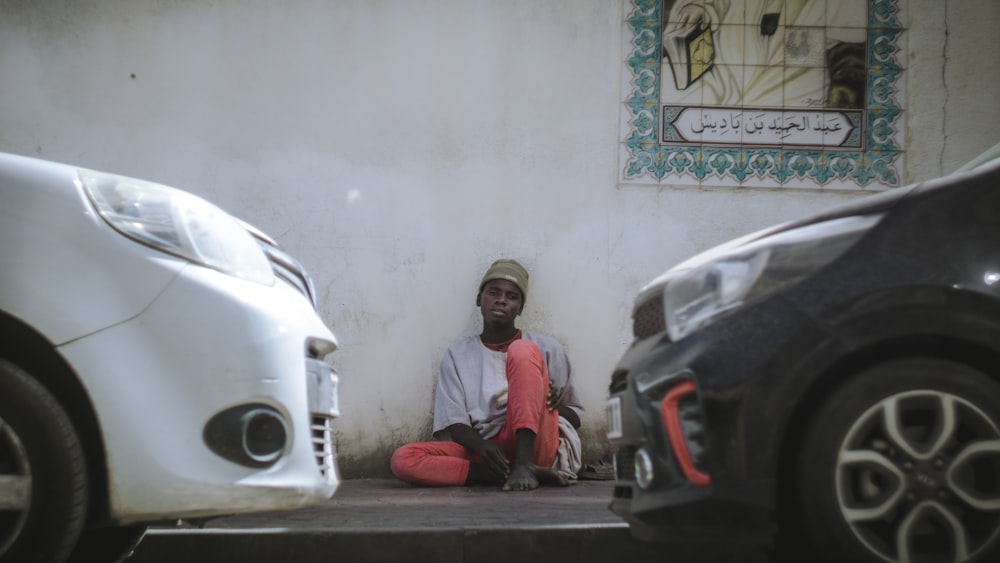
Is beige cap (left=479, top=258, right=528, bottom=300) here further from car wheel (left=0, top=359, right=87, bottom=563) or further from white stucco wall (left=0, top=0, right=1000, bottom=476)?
car wheel (left=0, top=359, right=87, bottom=563)

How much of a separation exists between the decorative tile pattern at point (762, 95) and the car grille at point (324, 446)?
3239 mm

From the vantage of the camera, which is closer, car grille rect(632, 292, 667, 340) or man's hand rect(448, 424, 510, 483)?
car grille rect(632, 292, 667, 340)

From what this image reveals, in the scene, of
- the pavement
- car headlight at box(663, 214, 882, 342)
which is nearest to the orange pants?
the pavement

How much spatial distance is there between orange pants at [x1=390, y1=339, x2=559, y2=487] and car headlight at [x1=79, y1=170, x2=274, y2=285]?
2.29 metres

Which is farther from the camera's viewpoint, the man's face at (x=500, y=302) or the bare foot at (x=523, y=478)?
the man's face at (x=500, y=302)

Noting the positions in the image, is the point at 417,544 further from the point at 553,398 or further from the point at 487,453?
the point at 553,398

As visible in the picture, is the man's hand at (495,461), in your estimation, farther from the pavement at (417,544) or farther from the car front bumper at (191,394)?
the car front bumper at (191,394)

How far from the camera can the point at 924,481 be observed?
2270mm

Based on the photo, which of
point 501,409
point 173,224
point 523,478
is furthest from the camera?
point 501,409

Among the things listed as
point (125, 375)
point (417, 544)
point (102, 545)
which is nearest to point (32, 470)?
point (125, 375)

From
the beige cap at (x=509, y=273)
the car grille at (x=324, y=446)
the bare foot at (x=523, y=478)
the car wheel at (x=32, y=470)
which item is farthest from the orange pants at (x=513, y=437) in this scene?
the car wheel at (x=32, y=470)

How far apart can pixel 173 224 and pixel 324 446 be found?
0.73 m

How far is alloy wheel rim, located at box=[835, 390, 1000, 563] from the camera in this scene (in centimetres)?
227

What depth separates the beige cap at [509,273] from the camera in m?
5.32
